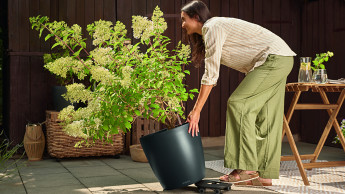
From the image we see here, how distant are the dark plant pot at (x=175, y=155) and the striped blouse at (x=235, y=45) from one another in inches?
15.4

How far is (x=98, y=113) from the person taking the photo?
2.95m

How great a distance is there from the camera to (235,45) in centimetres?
295

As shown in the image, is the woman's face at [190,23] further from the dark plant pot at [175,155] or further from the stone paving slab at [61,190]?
the stone paving slab at [61,190]

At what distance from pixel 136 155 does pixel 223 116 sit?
1.68 metres

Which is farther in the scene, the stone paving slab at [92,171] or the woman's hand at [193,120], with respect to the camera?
the stone paving slab at [92,171]

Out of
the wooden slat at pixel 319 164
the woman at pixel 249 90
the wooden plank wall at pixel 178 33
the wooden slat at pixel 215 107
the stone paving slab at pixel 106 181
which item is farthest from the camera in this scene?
the wooden slat at pixel 215 107

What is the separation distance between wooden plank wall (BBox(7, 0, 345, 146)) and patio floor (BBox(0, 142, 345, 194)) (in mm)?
791

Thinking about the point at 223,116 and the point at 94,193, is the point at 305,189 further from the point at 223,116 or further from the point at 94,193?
the point at 223,116

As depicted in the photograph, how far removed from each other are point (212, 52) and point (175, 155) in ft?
2.32

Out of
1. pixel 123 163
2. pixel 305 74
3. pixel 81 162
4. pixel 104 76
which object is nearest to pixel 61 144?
pixel 81 162

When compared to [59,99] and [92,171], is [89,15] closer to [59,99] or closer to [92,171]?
[59,99]

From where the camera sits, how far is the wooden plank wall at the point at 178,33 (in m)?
4.72

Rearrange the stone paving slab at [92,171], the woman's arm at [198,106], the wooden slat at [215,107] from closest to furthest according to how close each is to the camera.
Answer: the woman's arm at [198,106], the stone paving slab at [92,171], the wooden slat at [215,107]

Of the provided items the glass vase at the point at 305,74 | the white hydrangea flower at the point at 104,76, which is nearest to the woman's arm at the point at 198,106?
the white hydrangea flower at the point at 104,76
